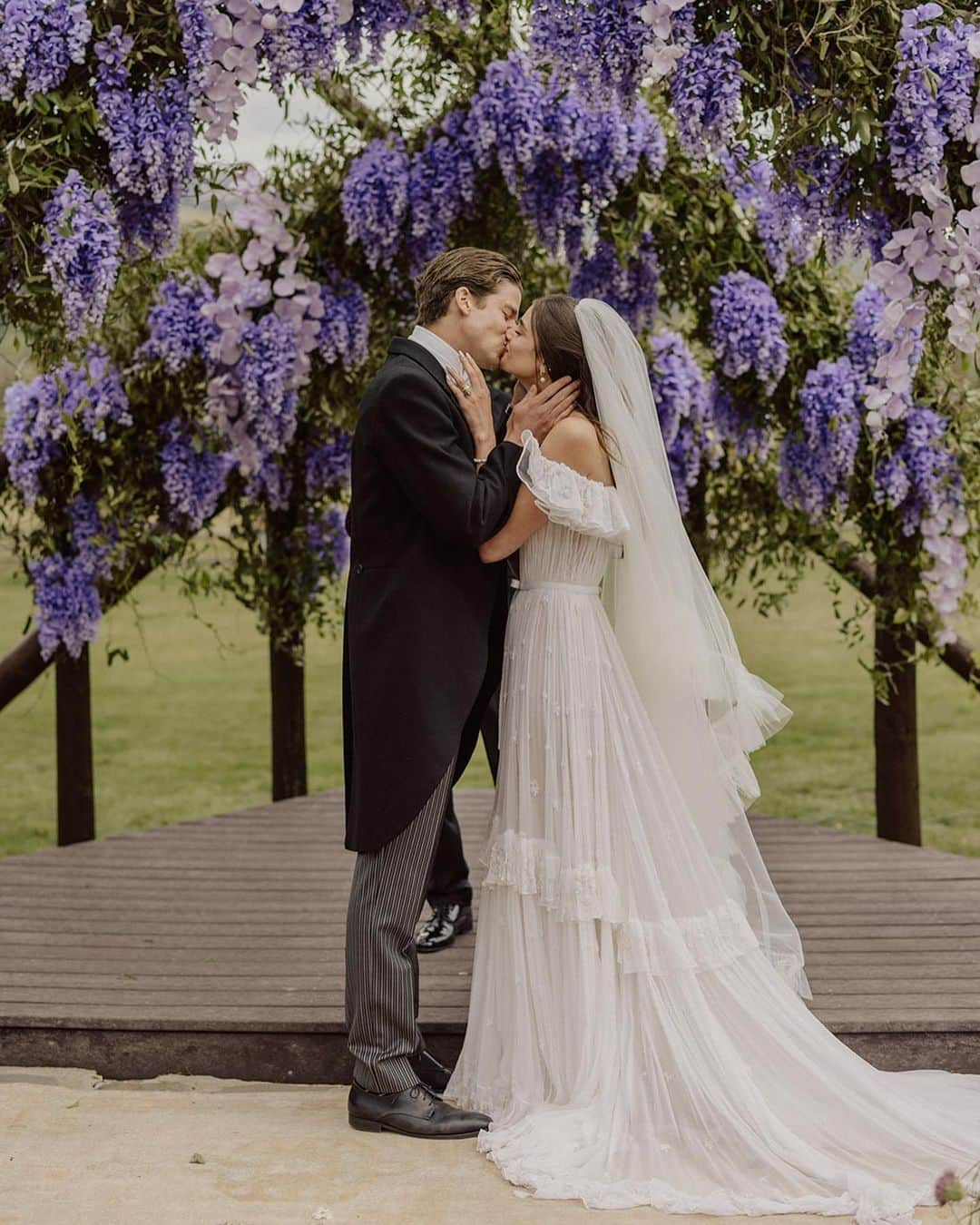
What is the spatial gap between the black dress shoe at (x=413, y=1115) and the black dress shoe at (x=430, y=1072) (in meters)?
0.18

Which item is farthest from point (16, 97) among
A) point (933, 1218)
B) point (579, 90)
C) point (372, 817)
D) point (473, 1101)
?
point (933, 1218)

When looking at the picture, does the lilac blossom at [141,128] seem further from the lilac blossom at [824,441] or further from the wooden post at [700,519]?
the wooden post at [700,519]

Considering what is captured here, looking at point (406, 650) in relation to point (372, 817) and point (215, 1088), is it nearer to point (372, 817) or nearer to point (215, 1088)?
point (372, 817)

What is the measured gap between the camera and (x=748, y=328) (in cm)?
466

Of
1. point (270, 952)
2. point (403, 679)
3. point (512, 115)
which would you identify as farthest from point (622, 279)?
point (270, 952)

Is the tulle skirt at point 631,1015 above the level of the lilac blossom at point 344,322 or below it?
below

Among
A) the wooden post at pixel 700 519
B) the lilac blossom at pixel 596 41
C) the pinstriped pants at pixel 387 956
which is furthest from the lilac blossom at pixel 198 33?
the wooden post at pixel 700 519

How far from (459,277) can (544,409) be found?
344 millimetres

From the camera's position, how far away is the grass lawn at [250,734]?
888cm

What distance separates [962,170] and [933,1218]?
2.14 metres

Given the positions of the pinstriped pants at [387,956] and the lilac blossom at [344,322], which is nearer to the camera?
the pinstriped pants at [387,956]

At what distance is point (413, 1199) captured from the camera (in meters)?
2.54

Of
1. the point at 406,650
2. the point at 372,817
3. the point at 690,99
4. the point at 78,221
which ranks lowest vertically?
the point at 372,817

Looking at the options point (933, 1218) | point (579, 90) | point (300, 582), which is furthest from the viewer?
point (300, 582)
